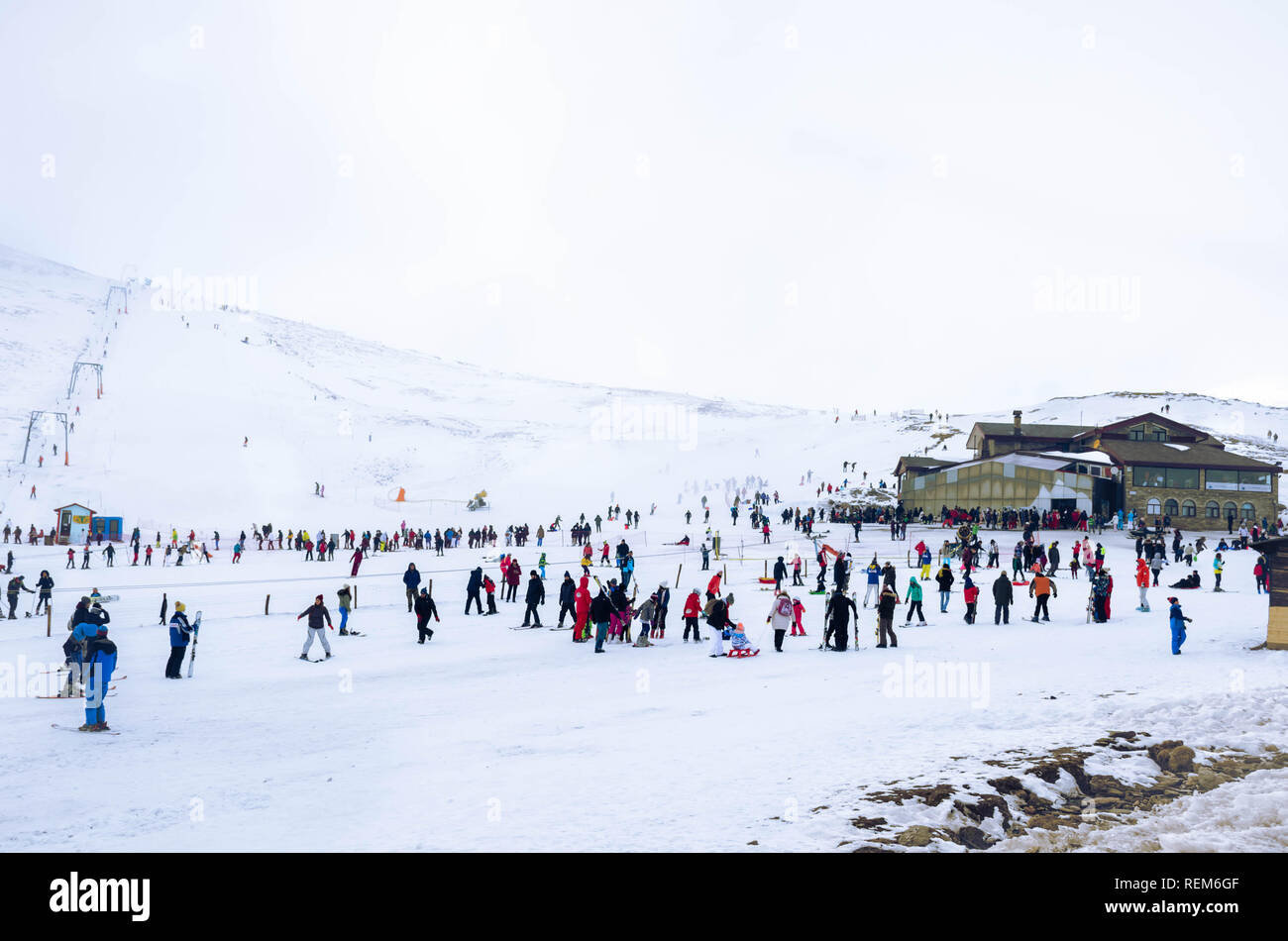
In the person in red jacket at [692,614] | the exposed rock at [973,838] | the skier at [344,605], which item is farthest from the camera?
the skier at [344,605]

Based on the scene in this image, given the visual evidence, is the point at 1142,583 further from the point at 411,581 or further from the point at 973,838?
the point at 411,581

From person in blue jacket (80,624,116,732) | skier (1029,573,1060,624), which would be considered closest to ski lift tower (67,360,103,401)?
person in blue jacket (80,624,116,732)

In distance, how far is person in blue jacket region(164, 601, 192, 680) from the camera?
1589 centimetres

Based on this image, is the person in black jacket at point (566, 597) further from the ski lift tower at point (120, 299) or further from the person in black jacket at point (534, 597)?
the ski lift tower at point (120, 299)

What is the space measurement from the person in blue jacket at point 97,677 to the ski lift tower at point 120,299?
5127 inches

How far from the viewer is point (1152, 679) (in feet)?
47.5

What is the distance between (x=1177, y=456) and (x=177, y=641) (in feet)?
178

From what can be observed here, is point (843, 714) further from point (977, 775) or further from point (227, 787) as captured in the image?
point (227, 787)

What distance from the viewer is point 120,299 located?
133750mm

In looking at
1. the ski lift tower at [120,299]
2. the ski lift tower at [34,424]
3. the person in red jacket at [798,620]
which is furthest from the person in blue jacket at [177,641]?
the ski lift tower at [120,299]

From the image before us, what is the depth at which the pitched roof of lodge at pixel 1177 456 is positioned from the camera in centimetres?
5119
